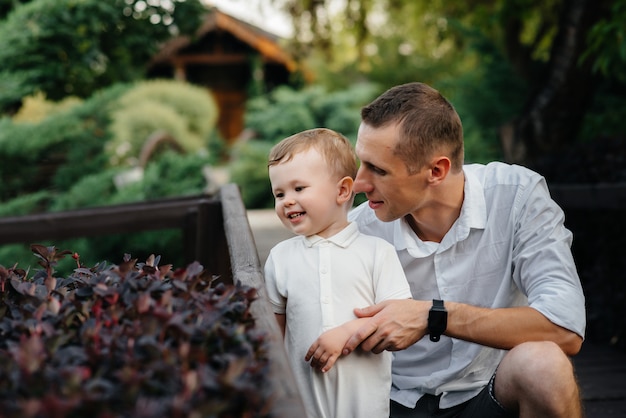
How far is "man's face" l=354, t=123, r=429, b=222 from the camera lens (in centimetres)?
256

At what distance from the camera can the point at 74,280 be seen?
179 centimetres

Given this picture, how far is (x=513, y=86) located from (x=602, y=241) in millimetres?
4160

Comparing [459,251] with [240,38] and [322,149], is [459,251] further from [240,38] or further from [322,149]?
[240,38]

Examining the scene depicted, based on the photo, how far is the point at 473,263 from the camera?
263cm


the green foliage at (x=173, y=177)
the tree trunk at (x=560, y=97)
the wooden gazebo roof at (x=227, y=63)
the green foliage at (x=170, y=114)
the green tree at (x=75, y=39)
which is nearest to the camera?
the green tree at (x=75, y=39)

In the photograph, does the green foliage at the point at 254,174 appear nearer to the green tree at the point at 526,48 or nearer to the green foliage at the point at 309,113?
the green foliage at the point at 309,113

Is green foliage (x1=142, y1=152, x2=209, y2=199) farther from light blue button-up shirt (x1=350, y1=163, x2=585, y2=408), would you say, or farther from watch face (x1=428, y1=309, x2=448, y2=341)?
watch face (x1=428, y1=309, x2=448, y2=341)

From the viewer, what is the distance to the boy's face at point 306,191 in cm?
235

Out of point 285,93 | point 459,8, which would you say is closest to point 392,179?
point 459,8

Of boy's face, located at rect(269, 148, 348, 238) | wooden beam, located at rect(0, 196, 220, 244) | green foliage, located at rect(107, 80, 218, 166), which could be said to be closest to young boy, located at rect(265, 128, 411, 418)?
boy's face, located at rect(269, 148, 348, 238)

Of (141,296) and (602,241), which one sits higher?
→ (141,296)

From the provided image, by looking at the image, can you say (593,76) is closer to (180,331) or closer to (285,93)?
(180,331)

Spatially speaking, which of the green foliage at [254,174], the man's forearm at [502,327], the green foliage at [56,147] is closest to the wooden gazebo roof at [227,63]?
the green foliage at [254,174]

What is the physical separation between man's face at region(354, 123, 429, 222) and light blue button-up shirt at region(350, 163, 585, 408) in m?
0.14
